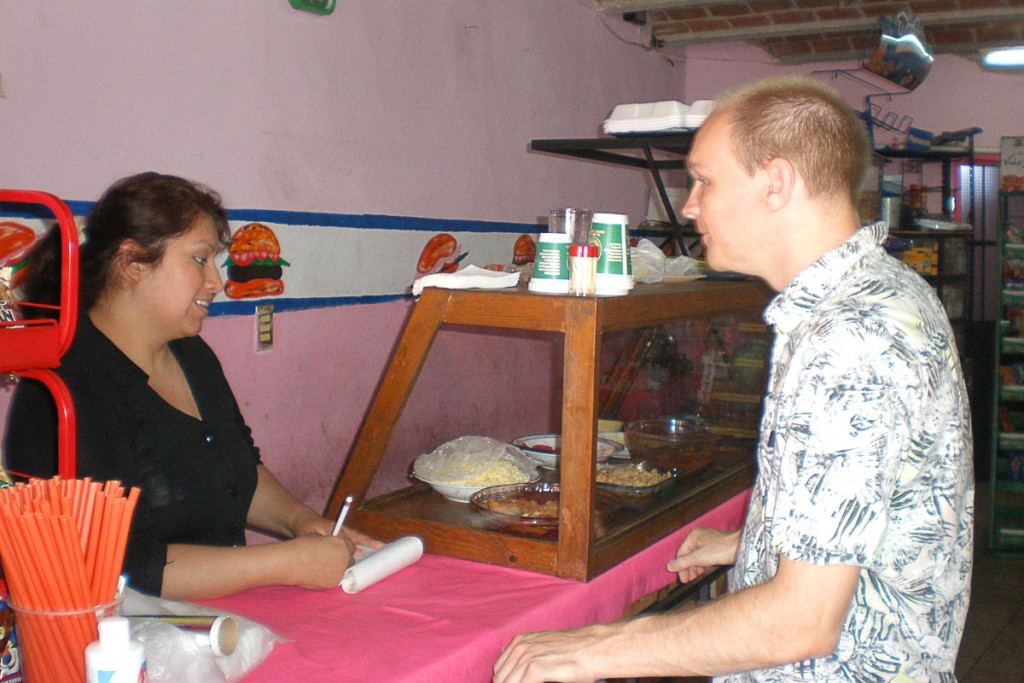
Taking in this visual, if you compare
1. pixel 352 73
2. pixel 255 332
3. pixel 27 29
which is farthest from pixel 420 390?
pixel 352 73

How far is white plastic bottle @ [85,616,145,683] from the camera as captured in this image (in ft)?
3.62

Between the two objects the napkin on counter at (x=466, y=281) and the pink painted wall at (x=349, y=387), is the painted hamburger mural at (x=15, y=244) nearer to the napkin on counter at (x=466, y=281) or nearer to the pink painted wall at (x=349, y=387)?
the pink painted wall at (x=349, y=387)

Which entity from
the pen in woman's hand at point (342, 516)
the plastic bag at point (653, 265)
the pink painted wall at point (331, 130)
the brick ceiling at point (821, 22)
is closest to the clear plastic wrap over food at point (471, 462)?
the pink painted wall at point (331, 130)

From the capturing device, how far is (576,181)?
5.34 meters

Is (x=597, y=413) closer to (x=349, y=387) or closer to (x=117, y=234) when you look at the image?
(x=117, y=234)

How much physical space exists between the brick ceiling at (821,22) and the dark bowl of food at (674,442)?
3160 millimetres

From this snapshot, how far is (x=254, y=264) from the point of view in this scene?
3.24 metres

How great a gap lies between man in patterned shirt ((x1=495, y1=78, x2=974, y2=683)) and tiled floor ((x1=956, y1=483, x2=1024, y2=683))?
9.82ft

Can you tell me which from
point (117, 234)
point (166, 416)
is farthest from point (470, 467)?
point (117, 234)

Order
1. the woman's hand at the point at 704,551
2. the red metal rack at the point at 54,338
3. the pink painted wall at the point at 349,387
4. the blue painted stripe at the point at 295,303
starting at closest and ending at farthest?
the red metal rack at the point at 54,338 < the woman's hand at the point at 704,551 < the pink painted wall at the point at 349,387 < the blue painted stripe at the point at 295,303

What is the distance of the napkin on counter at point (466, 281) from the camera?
203 centimetres

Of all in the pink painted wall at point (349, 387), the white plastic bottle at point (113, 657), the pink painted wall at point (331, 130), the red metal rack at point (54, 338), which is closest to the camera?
the white plastic bottle at point (113, 657)

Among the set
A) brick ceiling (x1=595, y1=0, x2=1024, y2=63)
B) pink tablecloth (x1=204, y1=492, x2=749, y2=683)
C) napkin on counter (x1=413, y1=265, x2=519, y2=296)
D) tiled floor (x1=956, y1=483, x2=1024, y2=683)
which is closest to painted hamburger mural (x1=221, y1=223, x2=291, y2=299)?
napkin on counter (x1=413, y1=265, x2=519, y2=296)

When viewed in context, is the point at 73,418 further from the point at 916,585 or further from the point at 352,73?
the point at 352,73
